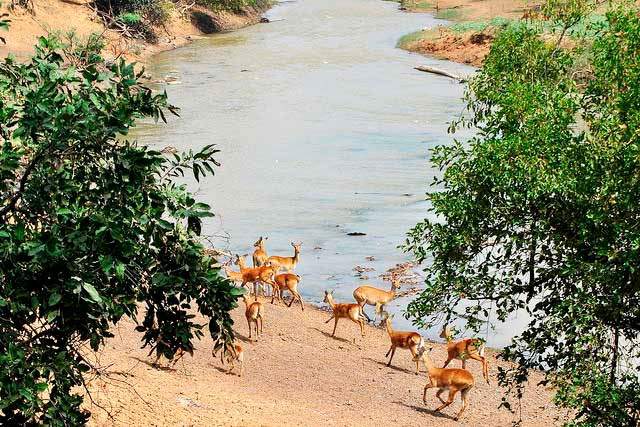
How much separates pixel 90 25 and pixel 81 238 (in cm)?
5012

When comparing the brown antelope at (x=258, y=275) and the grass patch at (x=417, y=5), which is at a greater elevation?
the grass patch at (x=417, y=5)

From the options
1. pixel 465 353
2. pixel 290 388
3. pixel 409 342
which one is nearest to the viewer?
pixel 290 388

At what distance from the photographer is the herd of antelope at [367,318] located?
15.5 meters

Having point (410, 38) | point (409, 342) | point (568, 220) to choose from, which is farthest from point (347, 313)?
point (410, 38)

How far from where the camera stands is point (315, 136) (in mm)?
38250

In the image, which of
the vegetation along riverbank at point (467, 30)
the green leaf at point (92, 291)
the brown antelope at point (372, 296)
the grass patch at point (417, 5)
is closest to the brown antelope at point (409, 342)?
the brown antelope at point (372, 296)

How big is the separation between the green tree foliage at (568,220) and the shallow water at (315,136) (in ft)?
9.36

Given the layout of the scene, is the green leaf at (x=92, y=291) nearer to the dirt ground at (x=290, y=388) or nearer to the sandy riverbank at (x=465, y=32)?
the dirt ground at (x=290, y=388)

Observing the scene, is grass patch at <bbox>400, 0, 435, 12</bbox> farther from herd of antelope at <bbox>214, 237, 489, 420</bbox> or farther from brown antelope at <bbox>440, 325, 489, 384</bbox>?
brown antelope at <bbox>440, 325, 489, 384</bbox>

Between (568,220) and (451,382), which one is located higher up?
(568,220)

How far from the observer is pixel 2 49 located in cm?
4791

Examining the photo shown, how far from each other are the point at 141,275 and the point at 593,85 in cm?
559

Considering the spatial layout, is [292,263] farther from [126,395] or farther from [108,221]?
[108,221]

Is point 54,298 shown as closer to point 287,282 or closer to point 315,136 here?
point 287,282
